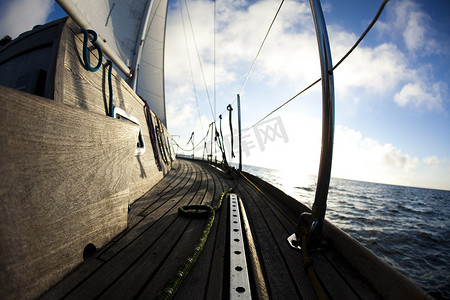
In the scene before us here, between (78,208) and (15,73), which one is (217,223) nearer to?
(78,208)

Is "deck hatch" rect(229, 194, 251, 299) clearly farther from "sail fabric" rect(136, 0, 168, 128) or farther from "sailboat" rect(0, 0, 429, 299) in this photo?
"sail fabric" rect(136, 0, 168, 128)

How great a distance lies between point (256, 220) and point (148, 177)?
2.03 meters

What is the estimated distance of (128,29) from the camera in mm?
4031

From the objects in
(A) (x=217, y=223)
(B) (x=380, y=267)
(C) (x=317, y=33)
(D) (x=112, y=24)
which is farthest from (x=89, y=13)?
(B) (x=380, y=267)

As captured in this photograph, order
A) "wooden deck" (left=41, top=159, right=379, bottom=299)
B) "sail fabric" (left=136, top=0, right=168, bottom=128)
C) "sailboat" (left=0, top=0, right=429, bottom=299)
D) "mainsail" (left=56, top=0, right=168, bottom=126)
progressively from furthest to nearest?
"sail fabric" (left=136, top=0, right=168, bottom=128)
"mainsail" (left=56, top=0, right=168, bottom=126)
"wooden deck" (left=41, top=159, right=379, bottom=299)
"sailboat" (left=0, top=0, right=429, bottom=299)

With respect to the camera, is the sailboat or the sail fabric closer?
the sailboat

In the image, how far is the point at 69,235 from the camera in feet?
2.86

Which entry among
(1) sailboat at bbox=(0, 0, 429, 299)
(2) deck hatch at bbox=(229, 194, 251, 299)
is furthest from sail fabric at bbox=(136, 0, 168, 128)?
(2) deck hatch at bbox=(229, 194, 251, 299)

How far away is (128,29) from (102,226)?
15.2 feet

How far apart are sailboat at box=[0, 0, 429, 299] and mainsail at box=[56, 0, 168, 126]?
1.18 ft

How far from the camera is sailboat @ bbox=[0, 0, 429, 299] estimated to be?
2.16 feet

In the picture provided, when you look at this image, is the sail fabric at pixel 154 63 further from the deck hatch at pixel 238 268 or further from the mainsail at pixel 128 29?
the deck hatch at pixel 238 268

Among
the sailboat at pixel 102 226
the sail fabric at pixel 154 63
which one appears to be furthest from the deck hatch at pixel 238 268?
the sail fabric at pixel 154 63

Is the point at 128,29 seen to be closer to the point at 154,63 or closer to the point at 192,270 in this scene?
the point at 154,63
